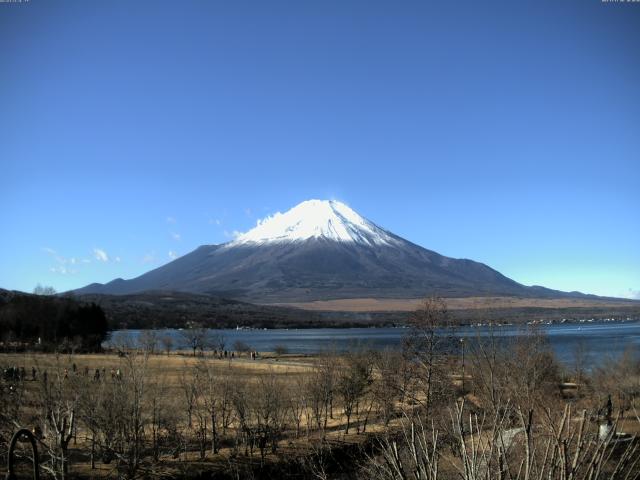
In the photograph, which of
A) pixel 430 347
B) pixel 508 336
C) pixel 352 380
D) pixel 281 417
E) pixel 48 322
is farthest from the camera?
pixel 48 322

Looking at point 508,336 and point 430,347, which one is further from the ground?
point 430,347

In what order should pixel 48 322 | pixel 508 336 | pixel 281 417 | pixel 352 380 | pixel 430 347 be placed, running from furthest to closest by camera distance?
pixel 48 322, pixel 508 336, pixel 352 380, pixel 281 417, pixel 430 347

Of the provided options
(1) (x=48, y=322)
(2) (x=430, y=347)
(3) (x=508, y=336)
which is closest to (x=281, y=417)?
(2) (x=430, y=347)

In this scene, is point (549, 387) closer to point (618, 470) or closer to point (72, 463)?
point (72, 463)

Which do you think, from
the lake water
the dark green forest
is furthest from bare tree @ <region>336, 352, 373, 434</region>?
the dark green forest

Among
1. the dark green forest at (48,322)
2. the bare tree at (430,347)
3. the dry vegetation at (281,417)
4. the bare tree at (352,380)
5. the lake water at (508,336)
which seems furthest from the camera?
the dark green forest at (48,322)

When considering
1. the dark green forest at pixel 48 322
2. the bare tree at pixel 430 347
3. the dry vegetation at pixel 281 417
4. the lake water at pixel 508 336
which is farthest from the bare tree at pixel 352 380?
the dark green forest at pixel 48 322

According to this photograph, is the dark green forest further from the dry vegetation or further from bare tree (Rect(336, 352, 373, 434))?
the dry vegetation

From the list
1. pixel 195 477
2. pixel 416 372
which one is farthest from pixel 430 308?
pixel 195 477

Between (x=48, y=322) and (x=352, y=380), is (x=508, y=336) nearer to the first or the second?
(x=352, y=380)

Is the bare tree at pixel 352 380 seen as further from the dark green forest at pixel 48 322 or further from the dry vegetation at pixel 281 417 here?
the dark green forest at pixel 48 322

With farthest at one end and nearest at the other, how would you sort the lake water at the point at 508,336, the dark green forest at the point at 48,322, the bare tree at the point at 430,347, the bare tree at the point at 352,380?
the dark green forest at the point at 48,322, the lake water at the point at 508,336, the bare tree at the point at 352,380, the bare tree at the point at 430,347
